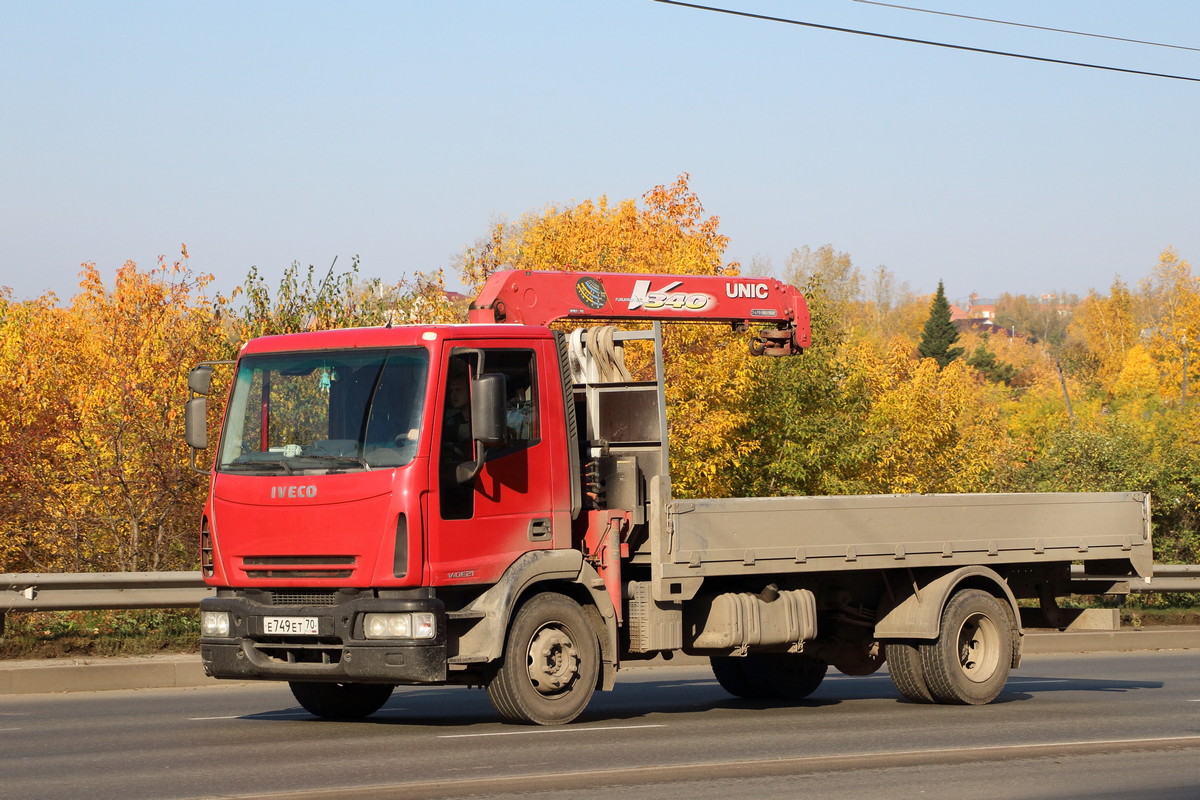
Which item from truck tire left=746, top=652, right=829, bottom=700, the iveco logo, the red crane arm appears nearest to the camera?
the iveco logo

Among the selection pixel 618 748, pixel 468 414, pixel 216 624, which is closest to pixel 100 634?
pixel 216 624

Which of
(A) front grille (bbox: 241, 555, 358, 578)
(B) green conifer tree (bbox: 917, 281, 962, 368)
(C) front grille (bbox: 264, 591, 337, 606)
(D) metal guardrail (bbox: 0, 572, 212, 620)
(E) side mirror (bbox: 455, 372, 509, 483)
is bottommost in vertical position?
(D) metal guardrail (bbox: 0, 572, 212, 620)

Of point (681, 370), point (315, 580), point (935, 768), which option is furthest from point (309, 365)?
point (681, 370)

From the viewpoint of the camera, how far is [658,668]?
57.9 feet

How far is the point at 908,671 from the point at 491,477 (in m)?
4.35

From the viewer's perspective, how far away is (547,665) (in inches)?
407

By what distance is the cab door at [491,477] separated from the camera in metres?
9.89

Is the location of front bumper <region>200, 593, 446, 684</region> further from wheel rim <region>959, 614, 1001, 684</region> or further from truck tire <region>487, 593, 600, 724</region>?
wheel rim <region>959, 614, 1001, 684</region>

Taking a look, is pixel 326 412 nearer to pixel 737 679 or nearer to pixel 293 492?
pixel 293 492

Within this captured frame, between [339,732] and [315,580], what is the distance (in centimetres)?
121

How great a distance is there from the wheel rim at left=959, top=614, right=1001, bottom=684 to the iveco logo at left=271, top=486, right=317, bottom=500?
226 inches

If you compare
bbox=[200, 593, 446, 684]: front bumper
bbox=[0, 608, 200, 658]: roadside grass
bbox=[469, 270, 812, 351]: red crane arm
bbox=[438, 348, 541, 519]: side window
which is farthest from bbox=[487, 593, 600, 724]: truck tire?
bbox=[0, 608, 200, 658]: roadside grass

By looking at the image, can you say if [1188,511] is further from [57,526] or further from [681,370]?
[57,526]

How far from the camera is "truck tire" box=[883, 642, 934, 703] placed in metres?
12.4
